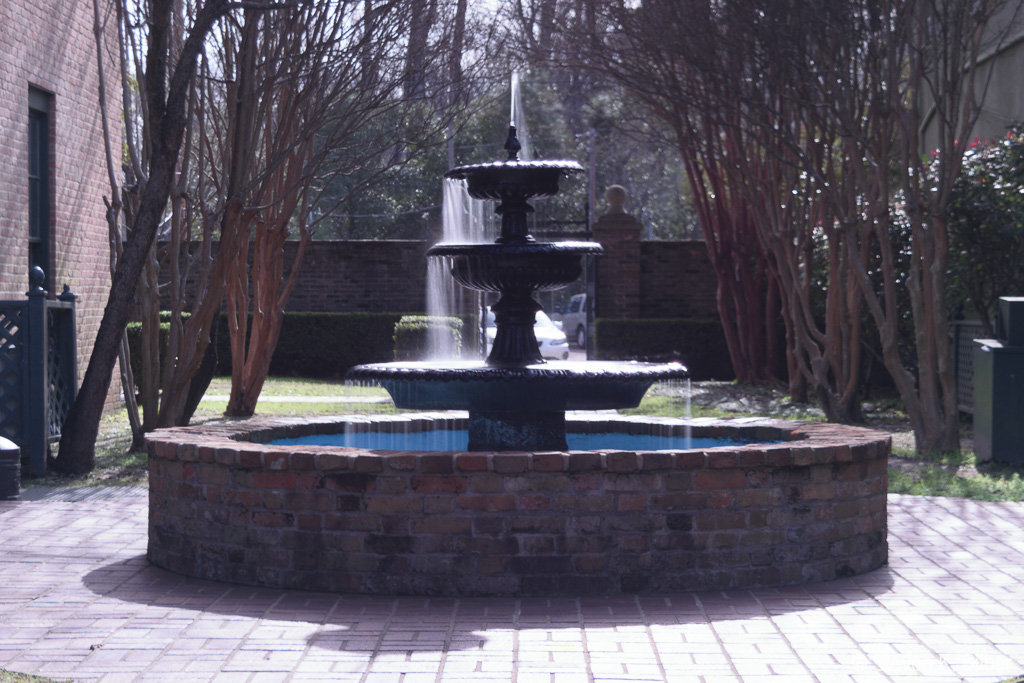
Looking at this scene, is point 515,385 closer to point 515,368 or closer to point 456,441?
point 515,368

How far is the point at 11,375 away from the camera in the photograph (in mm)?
9164

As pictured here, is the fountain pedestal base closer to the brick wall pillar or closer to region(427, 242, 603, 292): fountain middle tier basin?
region(427, 242, 603, 292): fountain middle tier basin

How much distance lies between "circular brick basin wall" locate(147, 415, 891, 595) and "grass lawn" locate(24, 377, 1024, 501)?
2.61 metres

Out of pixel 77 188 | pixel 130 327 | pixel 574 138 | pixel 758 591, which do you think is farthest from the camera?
pixel 574 138

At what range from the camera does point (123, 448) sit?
1093 cm

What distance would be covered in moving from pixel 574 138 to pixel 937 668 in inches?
1555

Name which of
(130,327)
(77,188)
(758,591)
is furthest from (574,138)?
(758,591)

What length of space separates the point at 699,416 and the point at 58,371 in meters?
7.49

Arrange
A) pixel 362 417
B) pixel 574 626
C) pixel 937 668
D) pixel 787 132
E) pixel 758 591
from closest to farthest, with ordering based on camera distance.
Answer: pixel 937 668
pixel 574 626
pixel 758 591
pixel 362 417
pixel 787 132

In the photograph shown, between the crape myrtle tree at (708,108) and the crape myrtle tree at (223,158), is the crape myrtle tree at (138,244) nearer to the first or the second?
the crape myrtle tree at (223,158)

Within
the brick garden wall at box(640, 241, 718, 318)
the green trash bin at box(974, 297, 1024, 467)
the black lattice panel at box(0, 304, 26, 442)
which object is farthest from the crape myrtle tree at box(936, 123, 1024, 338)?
the black lattice panel at box(0, 304, 26, 442)

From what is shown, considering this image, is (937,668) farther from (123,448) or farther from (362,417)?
(123,448)

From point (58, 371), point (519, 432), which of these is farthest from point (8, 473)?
point (519, 432)

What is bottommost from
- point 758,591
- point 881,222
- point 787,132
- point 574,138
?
point 758,591
